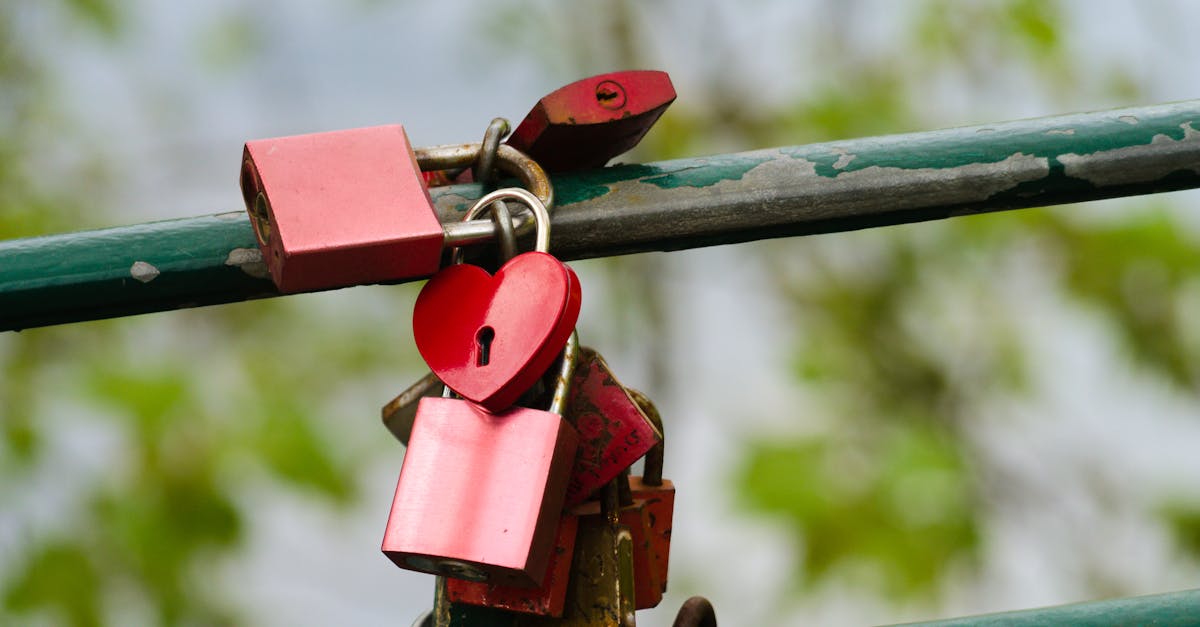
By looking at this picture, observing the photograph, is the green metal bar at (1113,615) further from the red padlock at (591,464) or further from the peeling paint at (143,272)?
the peeling paint at (143,272)

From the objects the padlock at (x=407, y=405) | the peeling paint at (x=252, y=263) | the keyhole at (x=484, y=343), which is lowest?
the padlock at (x=407, y=405)

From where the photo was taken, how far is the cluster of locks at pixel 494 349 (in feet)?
1.39

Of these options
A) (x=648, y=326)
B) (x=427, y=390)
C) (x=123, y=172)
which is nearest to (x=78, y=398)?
(x=123, y=172)

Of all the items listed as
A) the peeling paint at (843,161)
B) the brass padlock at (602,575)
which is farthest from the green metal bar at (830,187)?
the brass padlock at (602,575)

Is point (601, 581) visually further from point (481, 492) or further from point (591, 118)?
point (591, 118)

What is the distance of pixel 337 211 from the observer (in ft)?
1.39

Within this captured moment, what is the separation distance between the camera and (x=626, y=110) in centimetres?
46

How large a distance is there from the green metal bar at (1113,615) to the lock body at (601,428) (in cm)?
14

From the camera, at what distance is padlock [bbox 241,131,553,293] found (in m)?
0.41

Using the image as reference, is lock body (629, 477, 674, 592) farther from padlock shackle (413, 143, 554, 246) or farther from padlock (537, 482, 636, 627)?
padlock shackle (413, 143, 554, 246)

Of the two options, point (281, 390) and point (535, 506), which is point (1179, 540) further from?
point (535, 506)

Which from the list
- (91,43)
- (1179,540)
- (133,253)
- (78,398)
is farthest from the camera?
(1179,540)

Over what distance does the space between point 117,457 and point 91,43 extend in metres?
0.57

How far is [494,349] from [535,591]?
0.29 feet
